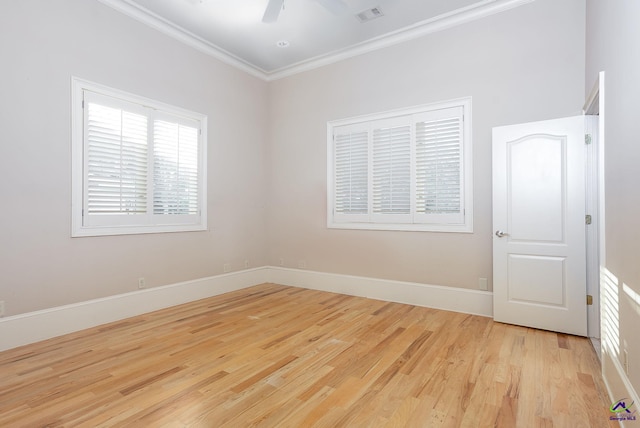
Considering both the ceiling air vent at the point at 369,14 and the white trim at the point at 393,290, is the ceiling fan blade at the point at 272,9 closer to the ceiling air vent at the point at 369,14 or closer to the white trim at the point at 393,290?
the ceiling air vent at the point at 369,14

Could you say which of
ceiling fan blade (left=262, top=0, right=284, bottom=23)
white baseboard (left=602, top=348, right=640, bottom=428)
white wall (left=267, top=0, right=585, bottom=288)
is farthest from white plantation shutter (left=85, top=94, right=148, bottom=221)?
white baseboard (left=602, top=348, right=640, bottom=428)

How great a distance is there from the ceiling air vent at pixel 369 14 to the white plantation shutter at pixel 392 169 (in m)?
1.28

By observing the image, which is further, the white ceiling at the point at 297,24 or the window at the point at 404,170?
the window at the point at 404,170

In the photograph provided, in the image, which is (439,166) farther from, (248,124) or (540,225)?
(248,124)

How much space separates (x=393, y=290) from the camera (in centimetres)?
447

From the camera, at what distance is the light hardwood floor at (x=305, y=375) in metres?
1.95

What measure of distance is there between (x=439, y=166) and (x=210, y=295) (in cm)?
360

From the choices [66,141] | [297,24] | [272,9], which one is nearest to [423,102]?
[297,24]

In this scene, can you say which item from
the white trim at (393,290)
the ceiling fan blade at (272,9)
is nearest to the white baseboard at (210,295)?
the white trim at (393,290)

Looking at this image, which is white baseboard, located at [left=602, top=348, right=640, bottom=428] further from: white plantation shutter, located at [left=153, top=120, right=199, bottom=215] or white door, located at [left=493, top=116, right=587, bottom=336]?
white plantation shutter, located at [left=153, top=120, right=199, bottom=215]

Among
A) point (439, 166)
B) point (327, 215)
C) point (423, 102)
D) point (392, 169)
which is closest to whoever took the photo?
point (439, 166)

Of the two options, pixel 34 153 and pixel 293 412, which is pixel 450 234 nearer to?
pixel 293 412

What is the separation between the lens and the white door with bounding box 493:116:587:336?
320 cm

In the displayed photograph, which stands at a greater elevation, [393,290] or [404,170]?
[404,170]
